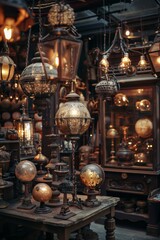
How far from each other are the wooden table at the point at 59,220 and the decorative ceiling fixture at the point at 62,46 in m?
1.51

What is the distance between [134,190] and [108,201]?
6.83ft

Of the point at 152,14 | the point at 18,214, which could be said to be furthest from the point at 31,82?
the point at 152,14

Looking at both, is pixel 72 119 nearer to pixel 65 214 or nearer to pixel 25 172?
pixel 25 172

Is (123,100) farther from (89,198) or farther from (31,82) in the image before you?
(31,82)

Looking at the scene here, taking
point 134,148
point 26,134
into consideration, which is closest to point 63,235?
point 26,134

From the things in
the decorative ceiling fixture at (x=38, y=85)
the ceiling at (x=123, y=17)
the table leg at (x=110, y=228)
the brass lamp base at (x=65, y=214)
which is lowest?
the table leg at (x=110, y=228)

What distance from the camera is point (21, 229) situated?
4855mm

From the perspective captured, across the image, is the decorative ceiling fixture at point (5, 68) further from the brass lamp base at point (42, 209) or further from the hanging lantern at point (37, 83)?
the brass lamp base at point (42, 209)

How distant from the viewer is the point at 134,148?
22.1ft

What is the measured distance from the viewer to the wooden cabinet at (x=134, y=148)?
6.17 m

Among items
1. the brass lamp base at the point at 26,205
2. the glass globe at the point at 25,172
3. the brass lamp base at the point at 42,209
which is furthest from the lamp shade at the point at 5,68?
the brass lamp base at the point at 42,209

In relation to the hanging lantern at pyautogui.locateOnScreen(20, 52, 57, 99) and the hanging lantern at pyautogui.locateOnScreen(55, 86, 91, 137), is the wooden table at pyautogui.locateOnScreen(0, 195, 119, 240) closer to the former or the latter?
the hanging lantern at pyautogui.locateOnScreen(55, 86, 91, 137)

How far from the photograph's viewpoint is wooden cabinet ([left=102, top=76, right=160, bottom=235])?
6.17 meters

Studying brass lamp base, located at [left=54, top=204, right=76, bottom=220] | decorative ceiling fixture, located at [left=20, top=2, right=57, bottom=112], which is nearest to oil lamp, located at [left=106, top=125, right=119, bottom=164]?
brass lamp base, located at [left=54, top=204, right=76, bottom=220]
